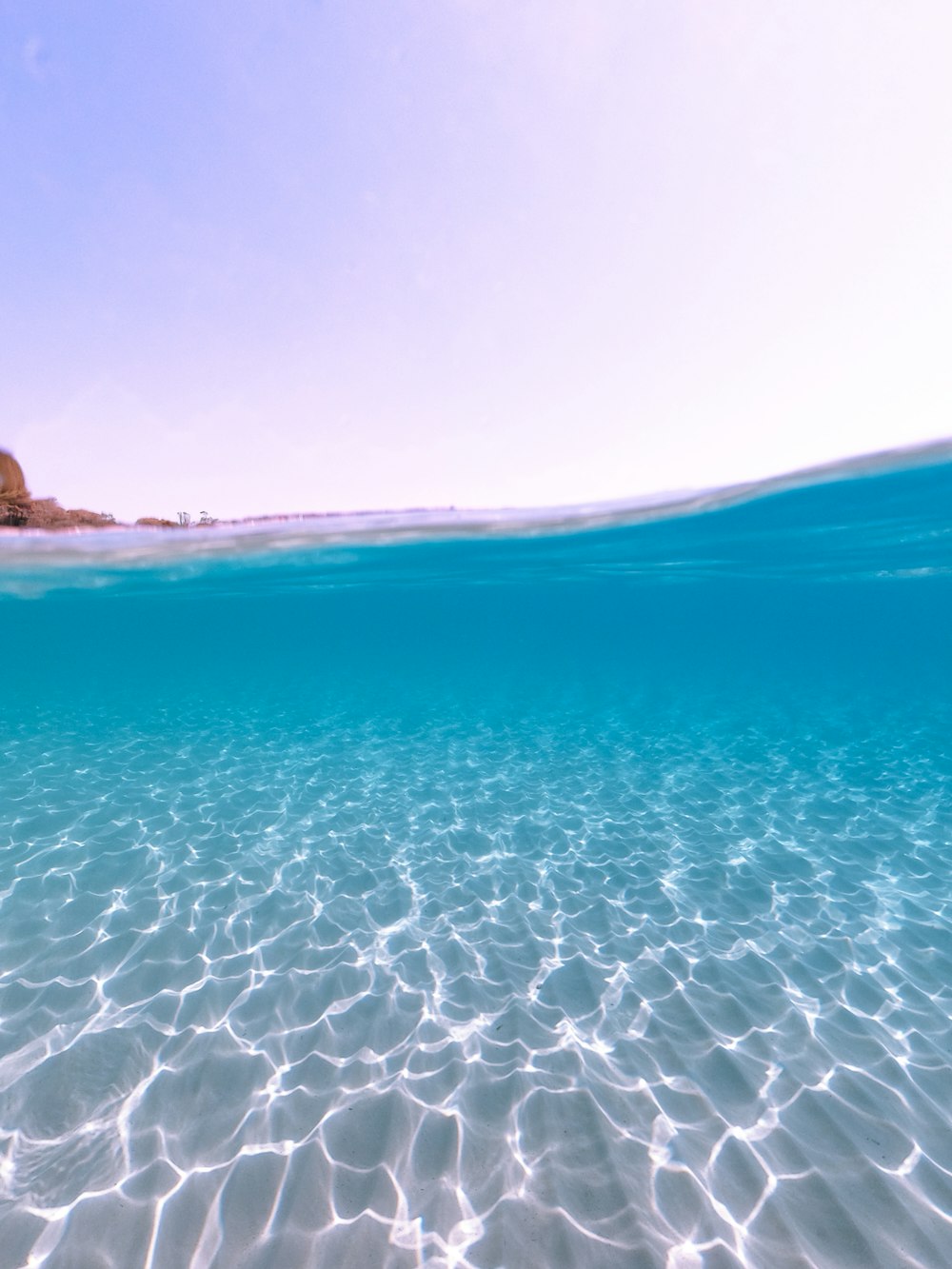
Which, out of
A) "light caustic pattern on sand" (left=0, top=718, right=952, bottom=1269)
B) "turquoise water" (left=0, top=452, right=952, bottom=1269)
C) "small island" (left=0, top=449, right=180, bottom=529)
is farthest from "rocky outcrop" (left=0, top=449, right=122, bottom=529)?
"light caustic pattern on sand" (left=0, top=718, right=952, bottom=1269)

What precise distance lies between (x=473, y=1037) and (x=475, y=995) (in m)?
0.45

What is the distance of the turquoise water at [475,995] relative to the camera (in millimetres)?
3225

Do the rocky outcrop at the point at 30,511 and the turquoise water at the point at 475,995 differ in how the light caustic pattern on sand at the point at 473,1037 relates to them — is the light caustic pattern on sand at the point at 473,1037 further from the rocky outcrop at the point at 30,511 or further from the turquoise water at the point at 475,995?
the rocky outcrop at the point at 30,511

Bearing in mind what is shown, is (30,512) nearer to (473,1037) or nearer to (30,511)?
(30,511)

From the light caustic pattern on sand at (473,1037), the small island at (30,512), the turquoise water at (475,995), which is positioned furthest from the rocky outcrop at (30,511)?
the light caustic pattern on sand at (473,1037)

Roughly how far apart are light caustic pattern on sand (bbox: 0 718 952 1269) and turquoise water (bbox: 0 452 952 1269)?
0.02 metres

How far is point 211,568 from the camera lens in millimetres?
23984

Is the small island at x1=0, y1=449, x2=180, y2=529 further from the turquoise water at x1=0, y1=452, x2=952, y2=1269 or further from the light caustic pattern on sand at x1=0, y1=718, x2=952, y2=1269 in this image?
the light caustic pattern on sand at x1=0, y1=718, x2=952, y2=1269

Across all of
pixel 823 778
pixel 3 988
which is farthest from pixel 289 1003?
pixel 823 778

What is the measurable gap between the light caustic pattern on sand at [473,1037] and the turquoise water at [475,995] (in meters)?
0.02

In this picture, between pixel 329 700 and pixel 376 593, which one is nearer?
pixel 329 700

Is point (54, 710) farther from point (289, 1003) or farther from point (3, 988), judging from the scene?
point (289, 1003)

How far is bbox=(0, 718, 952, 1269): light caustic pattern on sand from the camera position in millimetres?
3188

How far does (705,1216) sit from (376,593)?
33926 mm
